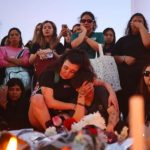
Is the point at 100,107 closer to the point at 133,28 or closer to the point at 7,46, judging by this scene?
the point at 133,28

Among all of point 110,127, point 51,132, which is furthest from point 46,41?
point 51,132

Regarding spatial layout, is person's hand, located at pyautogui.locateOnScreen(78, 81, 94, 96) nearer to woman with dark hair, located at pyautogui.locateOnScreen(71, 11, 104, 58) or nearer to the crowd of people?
the crowd of people

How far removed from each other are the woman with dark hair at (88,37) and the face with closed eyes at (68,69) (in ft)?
1.31

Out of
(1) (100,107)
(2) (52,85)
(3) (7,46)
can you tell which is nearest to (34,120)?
(2) (52,85)

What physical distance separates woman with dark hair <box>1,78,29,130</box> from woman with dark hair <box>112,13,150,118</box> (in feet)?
2.68

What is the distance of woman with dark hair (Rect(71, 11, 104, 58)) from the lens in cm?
334

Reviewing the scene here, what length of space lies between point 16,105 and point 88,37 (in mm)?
847

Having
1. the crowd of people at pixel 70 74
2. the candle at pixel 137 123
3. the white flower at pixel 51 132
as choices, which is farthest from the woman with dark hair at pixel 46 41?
the candle at pixel 137 123

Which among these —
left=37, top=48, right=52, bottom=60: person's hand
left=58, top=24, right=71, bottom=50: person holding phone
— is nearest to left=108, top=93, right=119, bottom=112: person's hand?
left=37, top=48, right=52, bottom=60: person's hand

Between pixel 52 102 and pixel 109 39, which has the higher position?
pixel 109 39

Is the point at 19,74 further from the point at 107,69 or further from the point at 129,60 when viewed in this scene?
the point at 129,60

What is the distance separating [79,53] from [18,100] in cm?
82

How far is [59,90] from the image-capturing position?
10.0ft

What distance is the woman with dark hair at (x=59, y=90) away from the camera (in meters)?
2.93
